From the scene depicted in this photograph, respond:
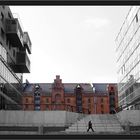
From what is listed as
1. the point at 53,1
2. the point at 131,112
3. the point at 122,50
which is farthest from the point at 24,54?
the point at 53,1

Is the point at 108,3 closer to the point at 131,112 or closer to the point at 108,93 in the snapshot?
the point at 131,112

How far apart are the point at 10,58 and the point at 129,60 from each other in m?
18.5

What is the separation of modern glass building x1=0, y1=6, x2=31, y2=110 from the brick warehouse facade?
1671 inches

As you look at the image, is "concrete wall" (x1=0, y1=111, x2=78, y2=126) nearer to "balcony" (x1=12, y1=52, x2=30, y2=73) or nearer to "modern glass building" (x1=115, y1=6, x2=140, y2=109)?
"modern glass building" (x1=115, y1=6, x2=140, y2=109)

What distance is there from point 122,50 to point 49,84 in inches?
2043

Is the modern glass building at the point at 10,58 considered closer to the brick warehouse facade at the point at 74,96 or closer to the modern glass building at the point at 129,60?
the modern glass building at the point at 129,60

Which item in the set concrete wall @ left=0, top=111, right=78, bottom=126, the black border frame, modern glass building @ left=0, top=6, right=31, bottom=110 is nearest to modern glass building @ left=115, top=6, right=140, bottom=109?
modern glass building @ left=0, top=6, right=31, bottom=110

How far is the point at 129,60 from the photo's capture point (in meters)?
56.8

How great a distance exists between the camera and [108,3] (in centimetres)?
1177

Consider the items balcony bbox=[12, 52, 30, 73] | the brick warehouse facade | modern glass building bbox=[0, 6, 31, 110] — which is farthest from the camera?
the brick warehouse facade

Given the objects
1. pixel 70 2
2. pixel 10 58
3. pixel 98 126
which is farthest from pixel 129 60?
pixel 70 2

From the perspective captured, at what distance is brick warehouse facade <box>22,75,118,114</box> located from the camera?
4122 inches

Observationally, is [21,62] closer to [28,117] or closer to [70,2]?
[28,117]

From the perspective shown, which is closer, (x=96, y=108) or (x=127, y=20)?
(x=127, y=20)
